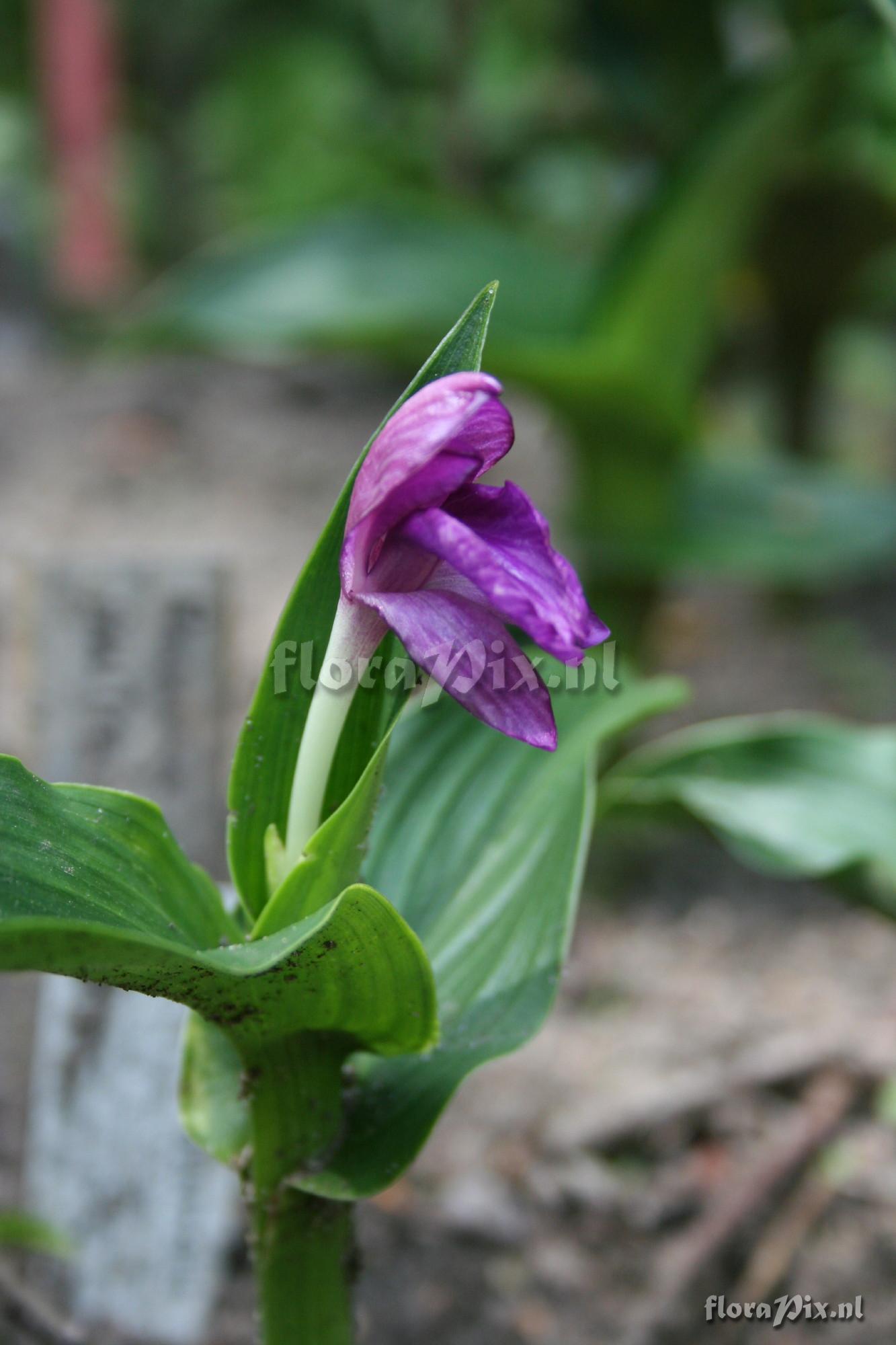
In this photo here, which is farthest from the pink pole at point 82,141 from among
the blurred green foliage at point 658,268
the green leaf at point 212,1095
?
the green leaf at point 212,1095

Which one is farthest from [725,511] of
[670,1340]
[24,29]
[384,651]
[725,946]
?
[24,29]

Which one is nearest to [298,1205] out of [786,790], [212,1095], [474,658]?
[212,1095]

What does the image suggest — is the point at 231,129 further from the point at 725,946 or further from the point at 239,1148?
the point at 239,1148

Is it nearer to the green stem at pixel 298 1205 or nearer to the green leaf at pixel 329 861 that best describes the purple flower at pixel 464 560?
the green leaf at pixel 329 861

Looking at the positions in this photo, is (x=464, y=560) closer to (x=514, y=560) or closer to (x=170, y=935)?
(x=514, y=560)

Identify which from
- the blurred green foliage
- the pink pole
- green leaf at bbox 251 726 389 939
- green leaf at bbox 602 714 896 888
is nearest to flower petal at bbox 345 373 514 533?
green leaf at bbox 251 726 389 939
